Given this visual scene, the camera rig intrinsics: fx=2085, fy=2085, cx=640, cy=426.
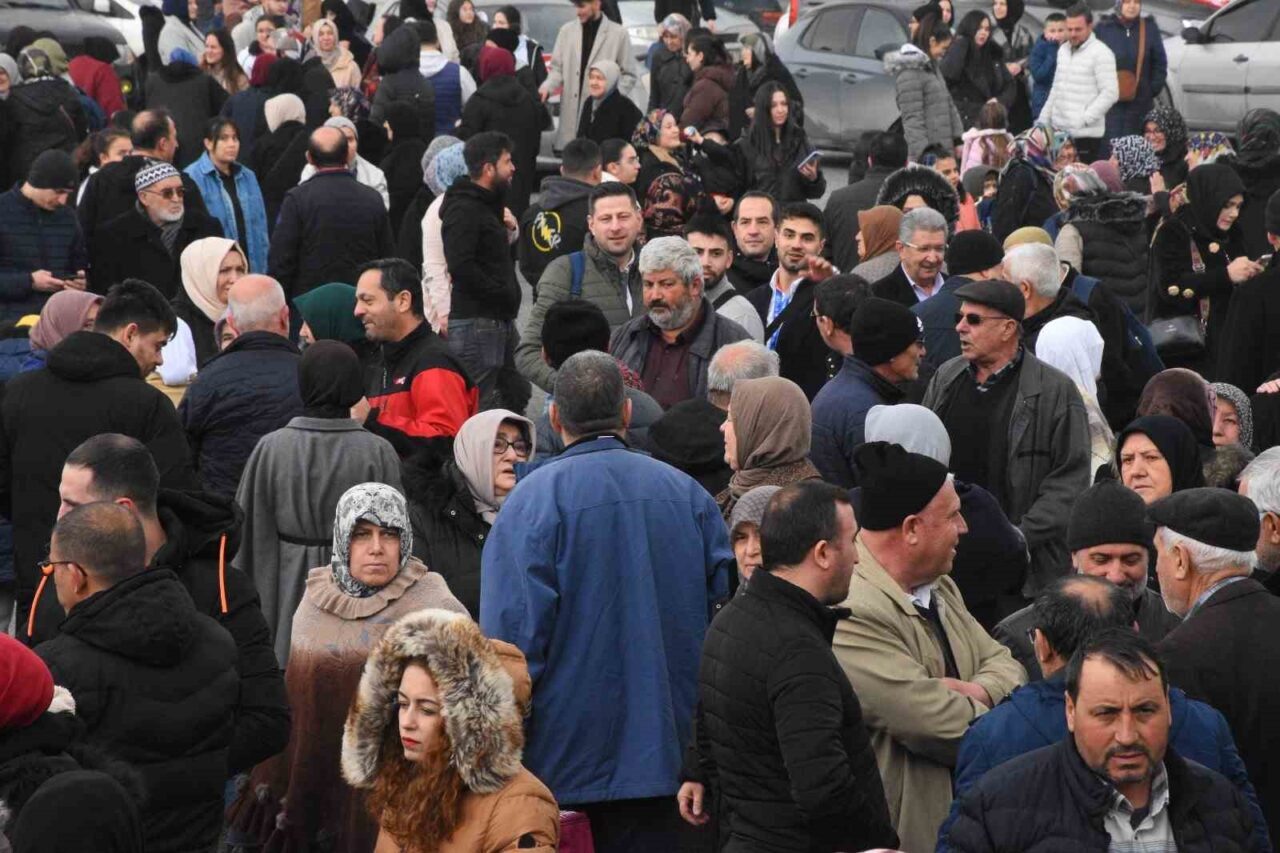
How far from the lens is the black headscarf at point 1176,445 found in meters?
6.94

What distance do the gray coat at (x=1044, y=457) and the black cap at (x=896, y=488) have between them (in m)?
1.80

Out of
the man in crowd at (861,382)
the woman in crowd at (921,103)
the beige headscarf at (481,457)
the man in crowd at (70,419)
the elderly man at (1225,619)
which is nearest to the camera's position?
the elderly man at (1225,619)

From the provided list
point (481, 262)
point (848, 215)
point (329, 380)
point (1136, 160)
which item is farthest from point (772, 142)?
point (329, 380)

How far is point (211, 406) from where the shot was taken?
794 cm

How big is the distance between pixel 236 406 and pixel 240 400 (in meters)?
0.03

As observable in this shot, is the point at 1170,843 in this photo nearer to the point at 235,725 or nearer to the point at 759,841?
the point at 759,841

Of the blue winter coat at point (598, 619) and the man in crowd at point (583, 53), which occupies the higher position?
the blue winter coat at point (598, 619)

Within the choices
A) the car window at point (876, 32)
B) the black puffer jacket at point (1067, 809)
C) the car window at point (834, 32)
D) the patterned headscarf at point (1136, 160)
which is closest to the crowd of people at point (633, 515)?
the black puffer jacket at point (1067, 809)

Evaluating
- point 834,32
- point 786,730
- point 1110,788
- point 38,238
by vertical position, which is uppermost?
point 1110,788

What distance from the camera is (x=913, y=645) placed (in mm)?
5473

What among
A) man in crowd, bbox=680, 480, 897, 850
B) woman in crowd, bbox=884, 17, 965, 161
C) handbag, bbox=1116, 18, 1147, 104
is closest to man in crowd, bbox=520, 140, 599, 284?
woman in crowd, bbox=884, 17, 965, 161


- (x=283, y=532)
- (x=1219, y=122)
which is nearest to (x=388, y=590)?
(x=283, y=532)

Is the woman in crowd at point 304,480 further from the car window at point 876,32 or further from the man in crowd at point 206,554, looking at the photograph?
the car window at point 876,32

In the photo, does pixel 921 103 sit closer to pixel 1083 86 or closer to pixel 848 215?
pixel 1083 86
